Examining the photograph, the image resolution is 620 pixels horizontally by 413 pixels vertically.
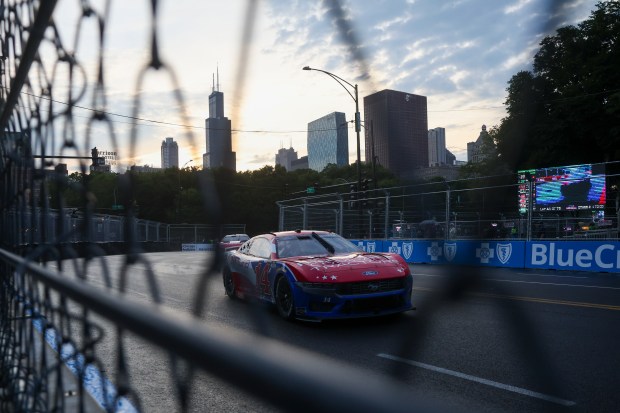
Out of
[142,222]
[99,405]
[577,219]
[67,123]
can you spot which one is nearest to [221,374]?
[142,222]

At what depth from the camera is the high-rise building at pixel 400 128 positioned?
811 mm

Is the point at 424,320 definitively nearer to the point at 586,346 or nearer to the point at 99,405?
the point at 99,405

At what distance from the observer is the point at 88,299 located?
1.04 metres

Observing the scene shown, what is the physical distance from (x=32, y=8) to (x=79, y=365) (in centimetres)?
135

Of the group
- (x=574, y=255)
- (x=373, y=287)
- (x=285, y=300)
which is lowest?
(x=574, y=255)

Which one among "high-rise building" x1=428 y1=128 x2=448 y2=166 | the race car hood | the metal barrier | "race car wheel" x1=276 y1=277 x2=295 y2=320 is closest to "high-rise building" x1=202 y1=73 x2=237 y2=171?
the metal barrier

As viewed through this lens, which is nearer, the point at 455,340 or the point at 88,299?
the point at 88,299

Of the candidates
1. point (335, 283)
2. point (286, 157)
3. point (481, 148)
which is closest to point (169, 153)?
point (286, 157)

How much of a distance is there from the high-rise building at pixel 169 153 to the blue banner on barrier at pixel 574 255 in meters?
12.3

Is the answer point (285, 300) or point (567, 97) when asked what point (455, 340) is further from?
point (567, 97)

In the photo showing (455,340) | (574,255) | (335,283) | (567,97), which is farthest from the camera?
(574,255)

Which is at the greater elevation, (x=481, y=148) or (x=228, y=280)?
(x=481, y=148)

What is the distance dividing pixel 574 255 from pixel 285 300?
8559mm

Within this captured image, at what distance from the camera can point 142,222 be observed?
150 cm
